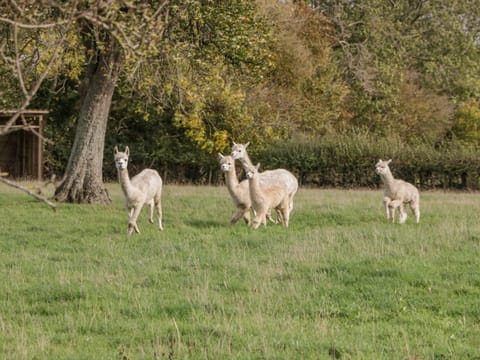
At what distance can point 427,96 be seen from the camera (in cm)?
4322

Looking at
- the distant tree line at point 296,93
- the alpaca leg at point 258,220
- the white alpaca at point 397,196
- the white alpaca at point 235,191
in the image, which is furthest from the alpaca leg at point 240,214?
the distant tree line at point 296,93

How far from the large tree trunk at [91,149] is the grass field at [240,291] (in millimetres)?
4586

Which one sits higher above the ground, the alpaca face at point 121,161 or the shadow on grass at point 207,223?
the alpaca face at point 121,161

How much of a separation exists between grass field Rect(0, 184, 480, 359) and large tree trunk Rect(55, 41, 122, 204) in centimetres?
459

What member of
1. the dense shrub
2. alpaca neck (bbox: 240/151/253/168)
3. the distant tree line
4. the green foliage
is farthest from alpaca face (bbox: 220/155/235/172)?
the green foliage

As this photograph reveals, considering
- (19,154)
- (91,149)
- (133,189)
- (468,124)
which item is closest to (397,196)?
(133,189)

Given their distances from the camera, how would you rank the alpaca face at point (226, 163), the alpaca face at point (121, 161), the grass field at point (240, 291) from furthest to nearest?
the alpaca face at point (226, 163)
the alpaca face at point (121, 161)
the grass field at point (240, 291)

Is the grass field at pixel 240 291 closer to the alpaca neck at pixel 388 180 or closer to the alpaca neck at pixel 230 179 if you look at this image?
the alpaca neck at pixel 230 179

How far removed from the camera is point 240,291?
30.3 feet

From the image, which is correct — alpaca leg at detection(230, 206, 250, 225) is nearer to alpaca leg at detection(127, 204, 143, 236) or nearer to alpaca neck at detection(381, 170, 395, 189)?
alpaca leg at detection(127, 204, 143, 236)

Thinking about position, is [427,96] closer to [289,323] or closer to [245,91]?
[245,91]

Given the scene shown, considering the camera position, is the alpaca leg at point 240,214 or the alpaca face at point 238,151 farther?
the alpaca face at point 238,151

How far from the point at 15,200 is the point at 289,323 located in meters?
14.9

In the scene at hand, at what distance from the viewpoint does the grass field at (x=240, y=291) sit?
7043 mm
